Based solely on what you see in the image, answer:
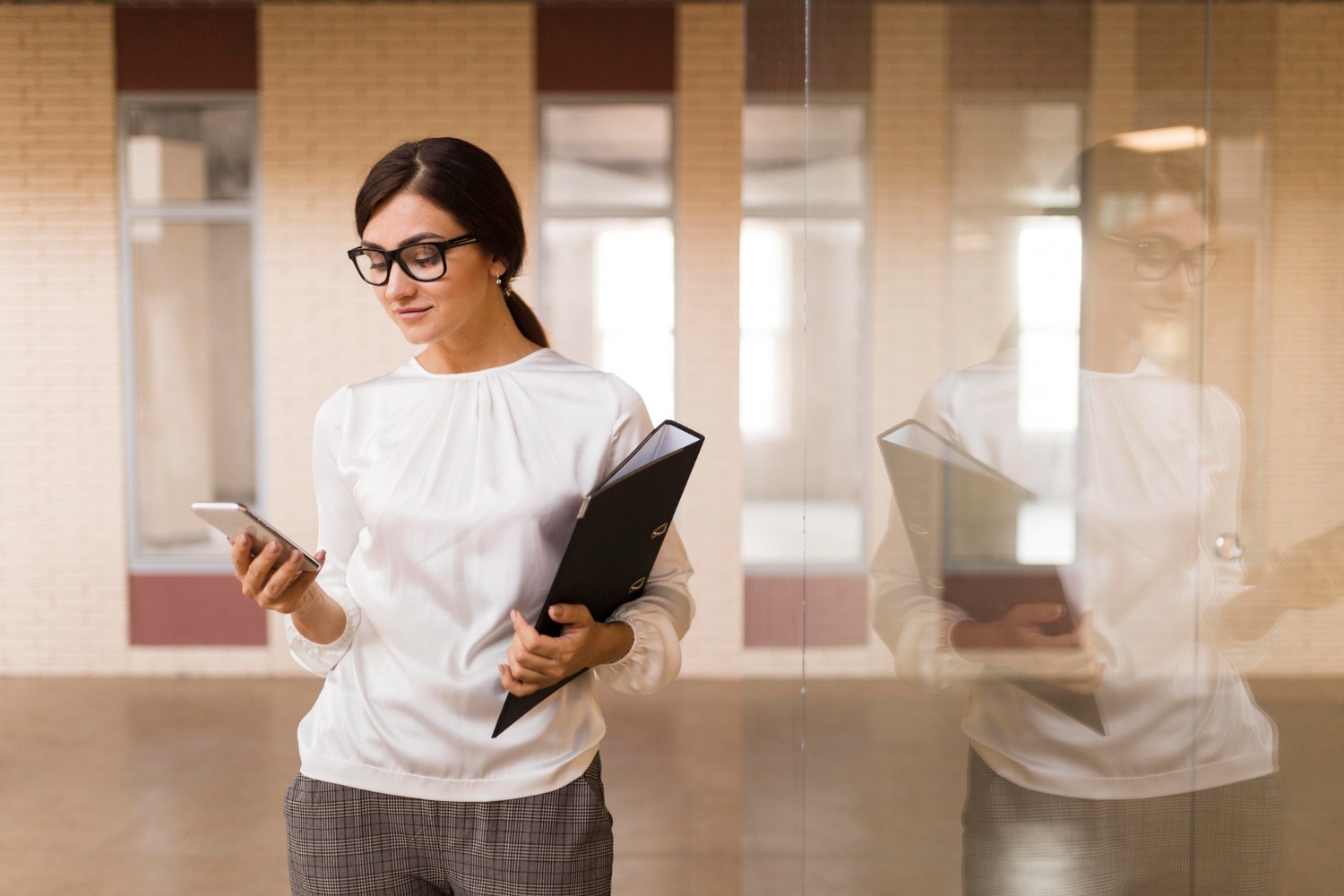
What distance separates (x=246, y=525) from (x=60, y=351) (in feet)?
19.2

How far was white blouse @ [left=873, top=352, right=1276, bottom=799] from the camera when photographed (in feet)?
3.48

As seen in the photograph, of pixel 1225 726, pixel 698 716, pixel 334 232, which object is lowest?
pixel 698 716

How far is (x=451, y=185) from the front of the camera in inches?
53.1

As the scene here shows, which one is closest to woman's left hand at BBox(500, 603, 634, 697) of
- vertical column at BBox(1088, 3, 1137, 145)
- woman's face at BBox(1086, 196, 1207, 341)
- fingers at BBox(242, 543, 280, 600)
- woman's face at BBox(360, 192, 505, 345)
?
fingers at BBox(242, 543, 280, 600)

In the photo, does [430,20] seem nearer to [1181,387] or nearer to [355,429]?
[355,429]

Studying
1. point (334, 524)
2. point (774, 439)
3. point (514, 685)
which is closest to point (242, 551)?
point (334, 524)

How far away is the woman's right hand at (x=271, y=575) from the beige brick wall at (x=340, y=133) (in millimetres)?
4923

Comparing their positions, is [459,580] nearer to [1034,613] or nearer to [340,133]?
[1034,613]

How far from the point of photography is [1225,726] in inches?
42.4

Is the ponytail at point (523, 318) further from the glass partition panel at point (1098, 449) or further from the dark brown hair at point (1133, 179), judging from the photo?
the dark brown hair at point (1133, 179)

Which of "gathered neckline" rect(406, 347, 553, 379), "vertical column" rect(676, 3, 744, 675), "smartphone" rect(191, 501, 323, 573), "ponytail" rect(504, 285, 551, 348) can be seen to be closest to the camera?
"smartphone" rect(191, 501, 323, 573)

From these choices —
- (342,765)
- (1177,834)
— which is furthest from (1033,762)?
(342,765)

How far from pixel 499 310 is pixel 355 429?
0.27 m

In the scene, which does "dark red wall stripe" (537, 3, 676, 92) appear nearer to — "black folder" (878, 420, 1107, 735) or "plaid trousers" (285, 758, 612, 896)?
"black folder" (878, 420, 1107, 735)
